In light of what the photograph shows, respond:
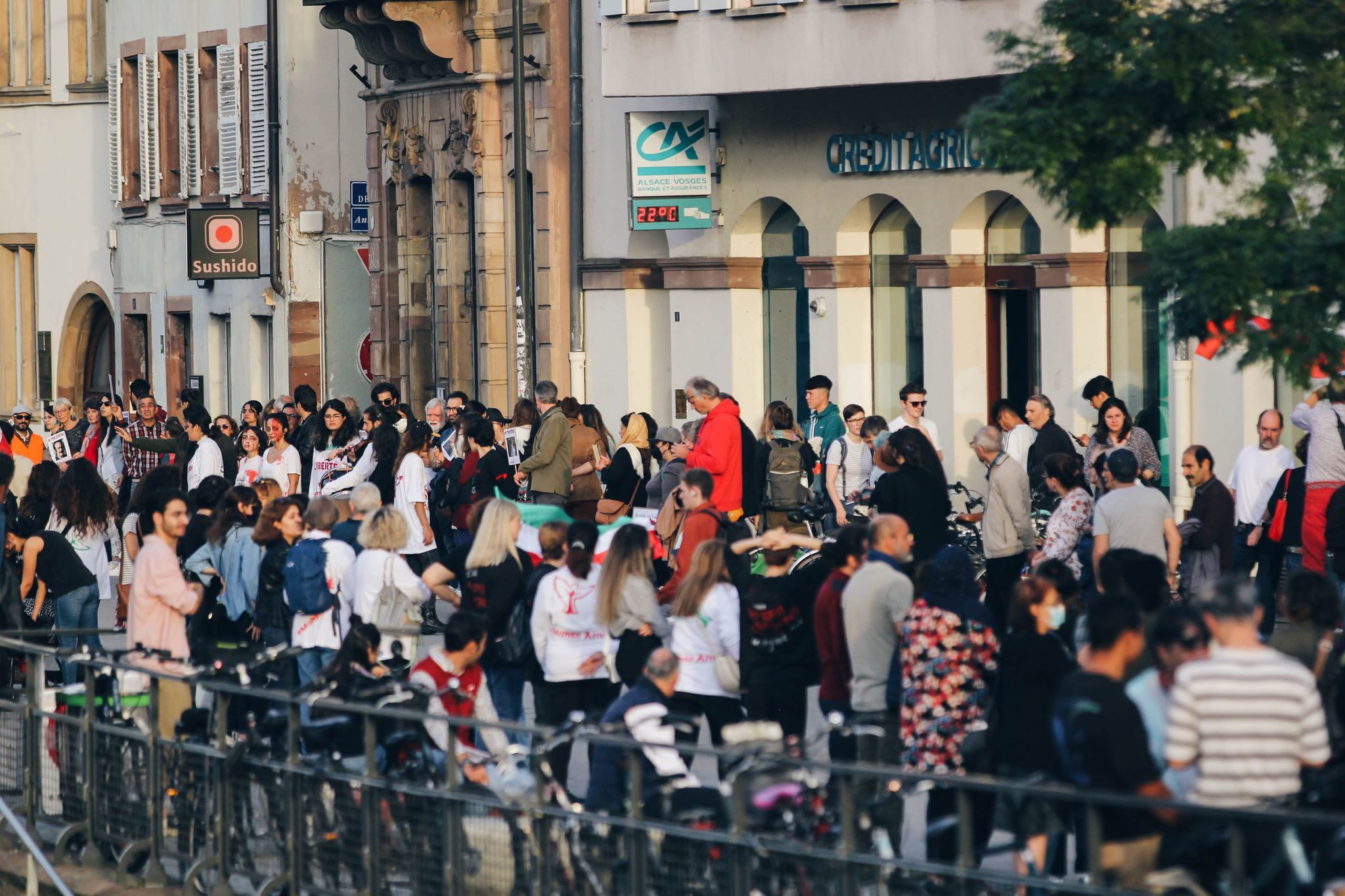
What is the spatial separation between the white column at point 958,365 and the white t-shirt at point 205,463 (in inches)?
260

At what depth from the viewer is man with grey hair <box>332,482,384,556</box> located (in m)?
13.9

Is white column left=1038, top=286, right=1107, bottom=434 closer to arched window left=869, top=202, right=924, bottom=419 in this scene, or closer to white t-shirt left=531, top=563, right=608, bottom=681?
arched window left=869, top=202, right=924, bottom=419

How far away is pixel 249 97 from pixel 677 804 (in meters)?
27.7

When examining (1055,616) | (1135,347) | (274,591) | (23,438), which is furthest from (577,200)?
(1055,616)

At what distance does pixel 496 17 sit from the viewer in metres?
28.2

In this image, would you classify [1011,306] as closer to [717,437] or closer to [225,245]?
[717,437]

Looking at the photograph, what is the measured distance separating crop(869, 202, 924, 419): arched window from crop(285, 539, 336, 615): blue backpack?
11.6 m

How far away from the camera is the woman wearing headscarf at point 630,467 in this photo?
18.9 meters

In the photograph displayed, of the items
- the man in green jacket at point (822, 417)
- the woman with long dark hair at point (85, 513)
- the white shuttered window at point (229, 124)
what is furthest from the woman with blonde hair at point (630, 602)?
the white shuttered window at point (229, 124)

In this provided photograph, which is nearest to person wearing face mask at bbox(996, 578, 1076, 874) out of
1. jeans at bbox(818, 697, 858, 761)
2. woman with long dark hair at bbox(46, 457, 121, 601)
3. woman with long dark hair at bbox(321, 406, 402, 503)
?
jeans at bbox(818, 697, 858, 761)

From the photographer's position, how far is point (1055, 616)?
406 inches

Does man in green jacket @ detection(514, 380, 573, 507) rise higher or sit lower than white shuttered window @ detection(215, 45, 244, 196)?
lower

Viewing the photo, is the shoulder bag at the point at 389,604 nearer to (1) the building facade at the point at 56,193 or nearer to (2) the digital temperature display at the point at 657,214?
(2) the digital temperature display at the point at 657,214

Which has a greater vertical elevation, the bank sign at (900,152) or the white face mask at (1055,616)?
the bank sign at (900,152)
